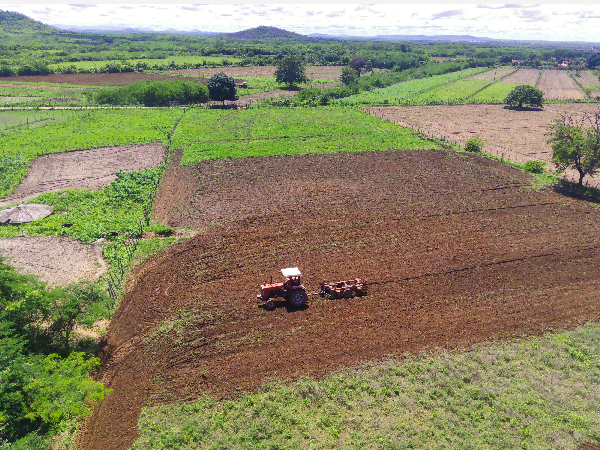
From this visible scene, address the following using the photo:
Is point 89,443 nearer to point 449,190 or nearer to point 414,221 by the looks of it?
point 414,221

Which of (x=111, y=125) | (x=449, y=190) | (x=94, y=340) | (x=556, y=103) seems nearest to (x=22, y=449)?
(x=94, y=340)

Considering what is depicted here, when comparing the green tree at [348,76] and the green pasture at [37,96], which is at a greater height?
the green tree at [348,76]

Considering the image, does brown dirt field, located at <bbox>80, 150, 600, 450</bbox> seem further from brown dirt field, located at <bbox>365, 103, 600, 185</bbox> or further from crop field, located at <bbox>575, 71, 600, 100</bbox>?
crop field, located at <bbox>575, 71, 600, 100</bbox>

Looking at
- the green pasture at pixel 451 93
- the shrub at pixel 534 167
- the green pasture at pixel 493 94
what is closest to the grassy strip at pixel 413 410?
the shrub at pixel 534 167

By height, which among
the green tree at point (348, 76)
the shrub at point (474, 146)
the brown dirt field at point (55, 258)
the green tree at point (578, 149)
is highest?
the green tree at point (348, 76)

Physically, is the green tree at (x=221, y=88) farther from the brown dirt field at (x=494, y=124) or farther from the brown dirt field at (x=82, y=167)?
the brown dirt field at (x=494, y=124)

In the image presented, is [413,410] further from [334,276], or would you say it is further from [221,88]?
[221,88]

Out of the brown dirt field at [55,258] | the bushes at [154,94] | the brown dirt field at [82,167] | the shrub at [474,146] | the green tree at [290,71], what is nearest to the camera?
the brown dirt field at [55,258]
